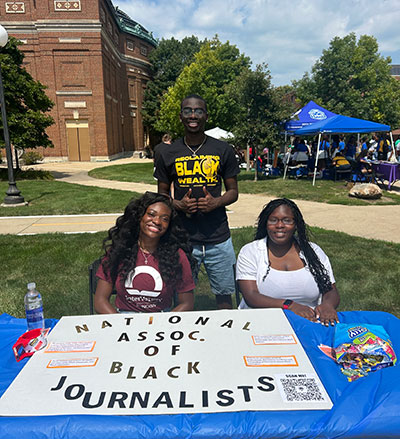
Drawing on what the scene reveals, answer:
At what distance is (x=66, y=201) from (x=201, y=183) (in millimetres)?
8549

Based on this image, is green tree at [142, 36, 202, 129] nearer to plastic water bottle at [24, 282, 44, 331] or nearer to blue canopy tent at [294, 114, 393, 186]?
blue canopy tent at [294, 114, 393, 186]

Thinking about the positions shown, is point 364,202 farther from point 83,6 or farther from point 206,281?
point 83,6

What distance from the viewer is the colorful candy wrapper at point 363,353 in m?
1.67

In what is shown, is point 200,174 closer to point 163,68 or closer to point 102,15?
point 102,15

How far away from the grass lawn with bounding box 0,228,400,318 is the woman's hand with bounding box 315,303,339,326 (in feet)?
5.59

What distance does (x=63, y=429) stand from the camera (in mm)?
1349

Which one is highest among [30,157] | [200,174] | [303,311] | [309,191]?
[200,174]

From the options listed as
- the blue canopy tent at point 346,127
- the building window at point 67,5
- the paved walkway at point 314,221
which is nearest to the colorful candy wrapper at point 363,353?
the paved walkway at point 314,221

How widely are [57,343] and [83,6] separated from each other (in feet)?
101

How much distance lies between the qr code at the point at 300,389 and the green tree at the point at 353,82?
2853 centimetres

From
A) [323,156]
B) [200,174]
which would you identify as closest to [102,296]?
[200,174]

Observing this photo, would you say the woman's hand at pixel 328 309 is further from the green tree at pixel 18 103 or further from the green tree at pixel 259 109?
the green tree at pixel 18 103

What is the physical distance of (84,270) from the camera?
511 centimetres

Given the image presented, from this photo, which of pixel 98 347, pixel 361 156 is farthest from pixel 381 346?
pixel 361 156
